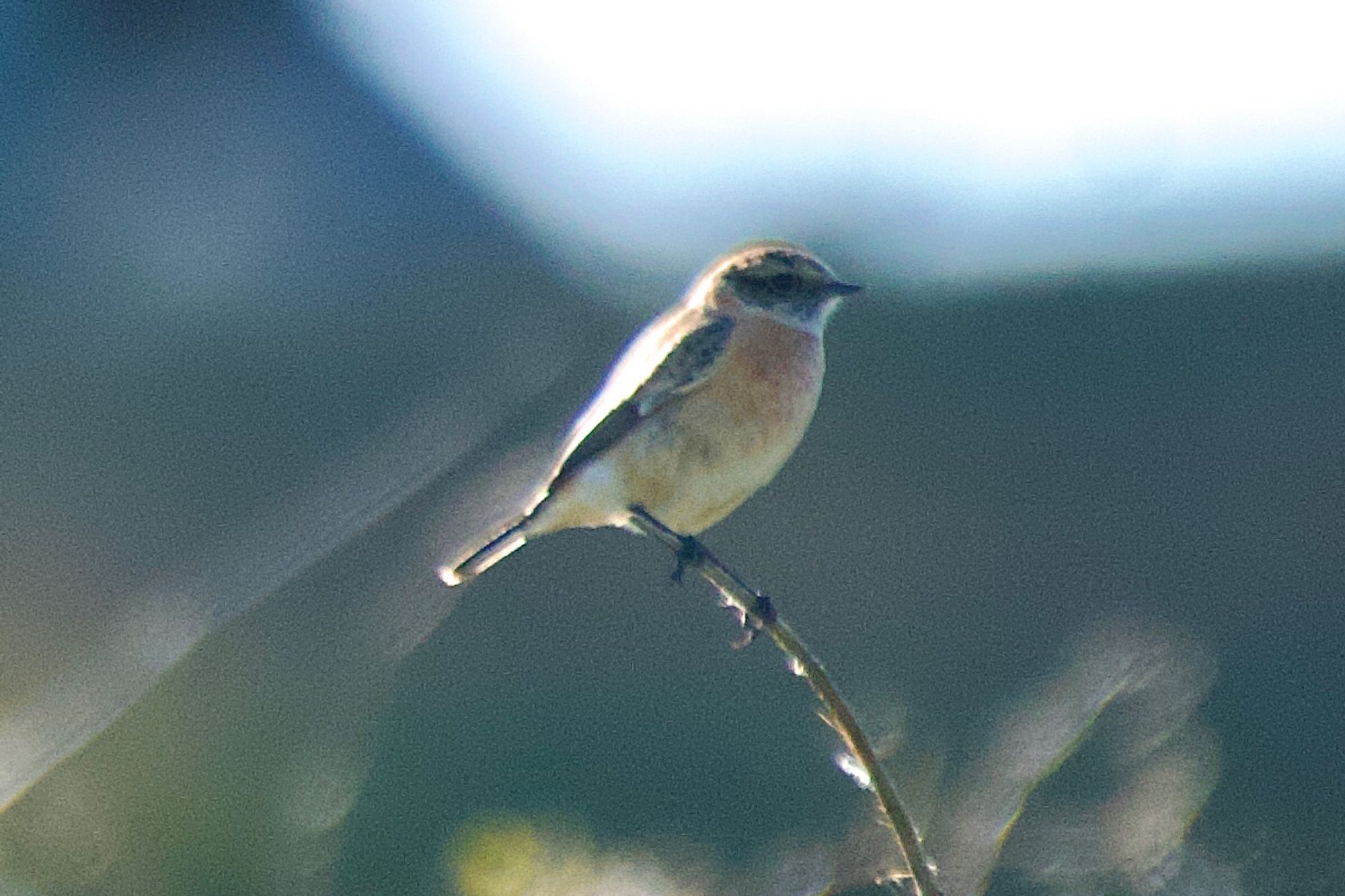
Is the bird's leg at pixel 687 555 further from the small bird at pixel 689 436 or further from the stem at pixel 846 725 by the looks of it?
the stem at pixel 846 725

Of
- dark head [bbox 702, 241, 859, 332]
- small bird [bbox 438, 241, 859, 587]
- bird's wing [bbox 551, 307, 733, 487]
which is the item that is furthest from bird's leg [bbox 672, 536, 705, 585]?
dark head [bbox 702, 241, 859, 332]

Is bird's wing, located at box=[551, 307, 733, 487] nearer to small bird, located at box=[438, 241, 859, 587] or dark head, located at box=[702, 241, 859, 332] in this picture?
small bird, located at box=[438, 241, 859, 587]

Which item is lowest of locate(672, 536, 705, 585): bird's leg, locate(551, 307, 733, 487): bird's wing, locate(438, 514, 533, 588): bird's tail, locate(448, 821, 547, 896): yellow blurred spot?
locate(672, 536, 705, 585): bird's leg

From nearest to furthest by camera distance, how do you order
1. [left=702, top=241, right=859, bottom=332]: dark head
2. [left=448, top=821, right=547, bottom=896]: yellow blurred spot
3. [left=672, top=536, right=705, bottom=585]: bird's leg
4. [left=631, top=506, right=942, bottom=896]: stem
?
[left=448, top=821, right=547, bottom=896]: yellow blurred spot → [left=631, top=506, right=942, bottom=896]: stem → [left=672, top=536, right=705, bottom=585]: bird's leg → [left=702, top=241, right=859, bottom=332]: dark head

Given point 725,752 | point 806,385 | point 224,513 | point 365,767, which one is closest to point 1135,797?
point 365,767

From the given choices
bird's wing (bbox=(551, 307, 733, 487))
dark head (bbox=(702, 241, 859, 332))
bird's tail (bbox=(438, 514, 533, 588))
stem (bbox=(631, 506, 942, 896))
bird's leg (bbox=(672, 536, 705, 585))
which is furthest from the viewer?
dark head (bbox=(702, 241, 859, 332))

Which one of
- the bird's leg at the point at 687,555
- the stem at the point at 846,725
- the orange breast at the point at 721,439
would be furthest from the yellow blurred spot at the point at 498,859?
the orange breast at the point at 721,439
